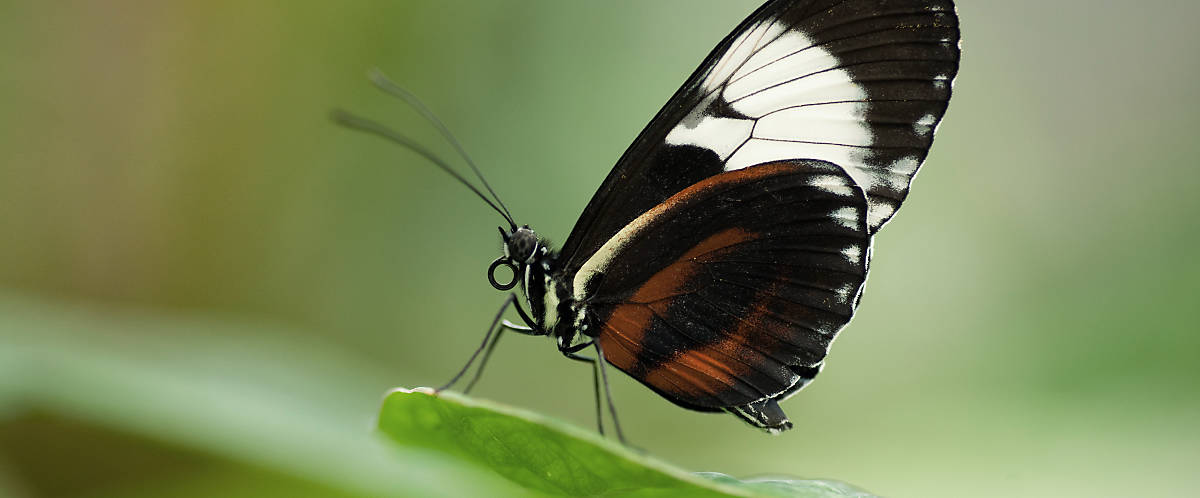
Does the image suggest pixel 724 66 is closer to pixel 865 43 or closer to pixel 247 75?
pixel 865 43

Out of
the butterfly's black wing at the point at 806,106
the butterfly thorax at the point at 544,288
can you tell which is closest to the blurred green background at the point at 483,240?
the butterfly thorax at the point at 544,288

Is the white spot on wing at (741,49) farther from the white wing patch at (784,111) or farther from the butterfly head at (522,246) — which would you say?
the butterfly head at (522,246)

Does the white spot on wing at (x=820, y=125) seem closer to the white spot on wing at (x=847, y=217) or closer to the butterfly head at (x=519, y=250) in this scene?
the white spot on wing at (x=847, y=217)

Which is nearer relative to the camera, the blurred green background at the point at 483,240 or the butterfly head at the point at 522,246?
the butterfly head at the point at 522,246

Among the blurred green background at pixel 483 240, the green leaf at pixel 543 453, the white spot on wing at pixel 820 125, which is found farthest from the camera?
the blurred green background at pixel 483 240

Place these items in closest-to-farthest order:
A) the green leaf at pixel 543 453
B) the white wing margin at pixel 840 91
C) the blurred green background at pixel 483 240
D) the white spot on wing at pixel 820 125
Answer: the green leaf at pixel 543 453, the white wing margin at pixel 840 91, the white spot on wing at pixel 820 125, the blurred green background at pixel 483 240

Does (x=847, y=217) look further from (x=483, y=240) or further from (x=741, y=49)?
(x=483, y=240)

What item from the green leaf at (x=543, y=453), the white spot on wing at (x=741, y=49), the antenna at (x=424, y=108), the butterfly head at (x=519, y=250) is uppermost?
the antenna at (x=424, y=108)

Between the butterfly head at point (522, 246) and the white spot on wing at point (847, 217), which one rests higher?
the butterfly head at point (522, 246)
